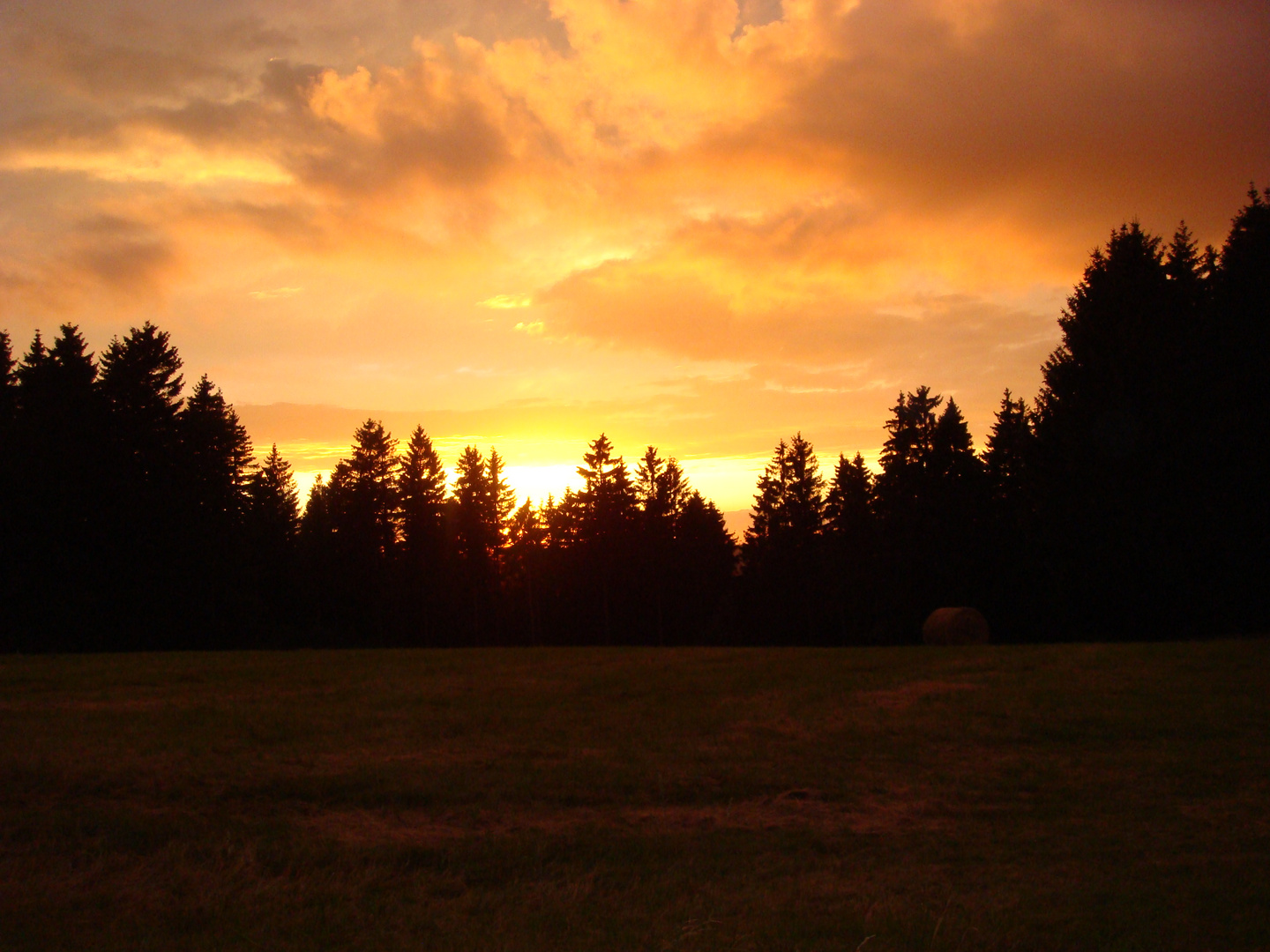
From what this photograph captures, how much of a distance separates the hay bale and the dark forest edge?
273 inches

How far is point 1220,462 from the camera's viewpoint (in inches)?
1225

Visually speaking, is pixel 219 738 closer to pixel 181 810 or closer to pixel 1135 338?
pixel 181 810

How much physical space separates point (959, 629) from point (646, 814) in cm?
2099

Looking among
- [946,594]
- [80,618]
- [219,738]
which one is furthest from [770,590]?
[219,738]

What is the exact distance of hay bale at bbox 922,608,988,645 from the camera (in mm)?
28000

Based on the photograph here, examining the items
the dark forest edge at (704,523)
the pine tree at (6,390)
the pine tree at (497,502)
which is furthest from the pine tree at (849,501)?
the pine tree at (6,390)

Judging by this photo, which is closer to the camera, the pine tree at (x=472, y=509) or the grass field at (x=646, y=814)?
the grass field at (x=646, y=814)

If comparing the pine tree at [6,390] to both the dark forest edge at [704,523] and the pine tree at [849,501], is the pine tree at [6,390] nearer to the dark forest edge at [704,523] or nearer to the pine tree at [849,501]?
the dark forest edge at [704,523]

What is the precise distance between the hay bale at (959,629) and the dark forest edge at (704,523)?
6943 mm

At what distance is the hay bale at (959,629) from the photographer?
91.9 feet

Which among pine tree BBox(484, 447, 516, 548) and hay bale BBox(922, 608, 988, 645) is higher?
pine tree BBox(484, 447, 516, 548)

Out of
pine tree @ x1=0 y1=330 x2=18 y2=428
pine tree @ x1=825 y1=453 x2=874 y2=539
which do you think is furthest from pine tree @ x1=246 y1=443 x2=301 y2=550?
pine tree @ x1=825 y1=453 x2=874 y2=539

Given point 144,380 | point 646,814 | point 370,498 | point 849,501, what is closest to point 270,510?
point 370,498

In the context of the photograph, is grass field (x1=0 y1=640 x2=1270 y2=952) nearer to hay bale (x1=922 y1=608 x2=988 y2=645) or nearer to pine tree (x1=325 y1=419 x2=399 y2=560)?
hay bale (x1=922 y1=608 x2=988 y2=645)
